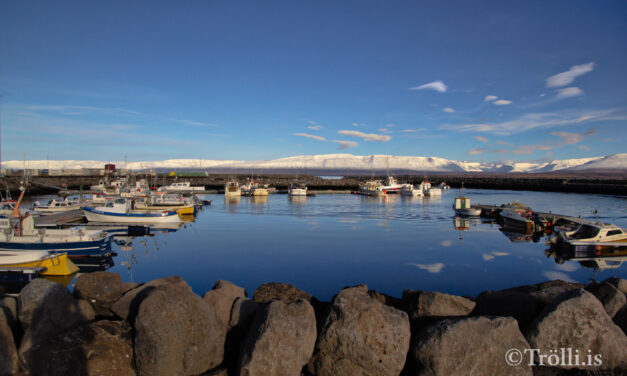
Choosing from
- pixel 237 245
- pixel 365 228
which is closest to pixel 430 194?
pixel 365 228

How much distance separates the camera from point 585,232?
75.3ft

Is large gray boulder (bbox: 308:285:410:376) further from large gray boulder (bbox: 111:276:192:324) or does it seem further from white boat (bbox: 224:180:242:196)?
white boat (bbox: 224:180:242:196)

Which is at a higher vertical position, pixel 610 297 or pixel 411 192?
pixel 610 297

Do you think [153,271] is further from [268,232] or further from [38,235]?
[268,232]

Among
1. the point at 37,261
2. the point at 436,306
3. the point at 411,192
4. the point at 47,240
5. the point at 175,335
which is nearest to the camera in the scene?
the point at 175,335

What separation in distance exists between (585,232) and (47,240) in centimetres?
2849

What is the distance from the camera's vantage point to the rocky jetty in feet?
20.5

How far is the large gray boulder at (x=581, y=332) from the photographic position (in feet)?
21.7

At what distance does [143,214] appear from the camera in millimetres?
32125

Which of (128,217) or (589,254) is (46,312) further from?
(128,217)

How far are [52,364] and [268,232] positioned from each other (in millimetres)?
22079

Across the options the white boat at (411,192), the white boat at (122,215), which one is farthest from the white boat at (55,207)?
the white boat at (411,192)

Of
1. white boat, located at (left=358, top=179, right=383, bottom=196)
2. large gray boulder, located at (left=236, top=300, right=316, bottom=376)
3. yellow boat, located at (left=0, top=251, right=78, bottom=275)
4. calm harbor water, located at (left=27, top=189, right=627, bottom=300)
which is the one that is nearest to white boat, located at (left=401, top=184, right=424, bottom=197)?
white boat, located at (left=358, top=179, right=383, bottom=196)

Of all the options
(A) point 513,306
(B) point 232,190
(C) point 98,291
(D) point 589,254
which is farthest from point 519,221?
(B) point 232,190
